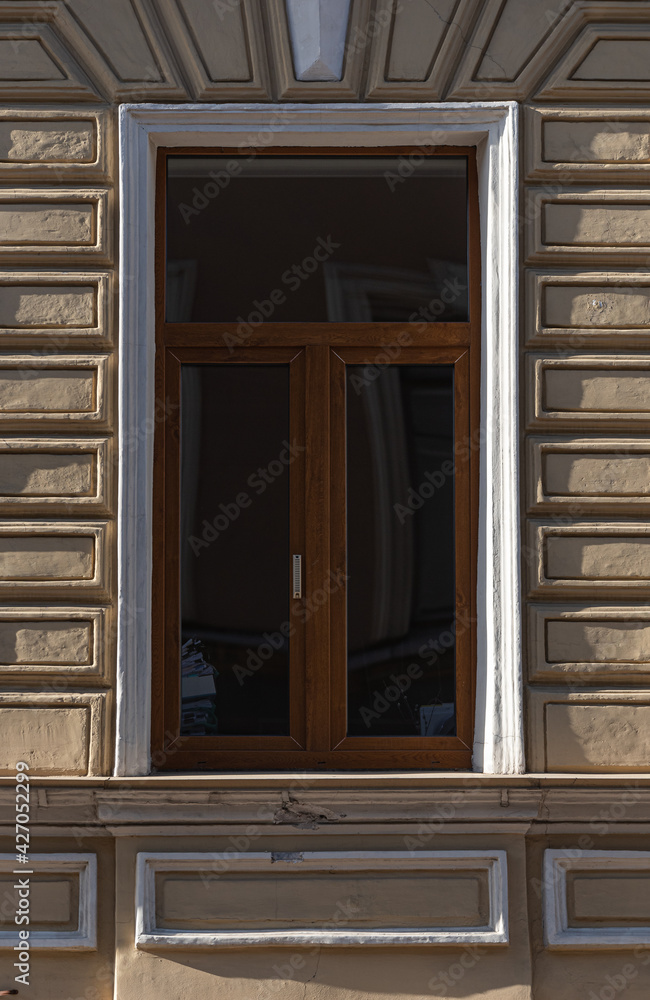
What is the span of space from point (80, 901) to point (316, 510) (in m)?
2.09

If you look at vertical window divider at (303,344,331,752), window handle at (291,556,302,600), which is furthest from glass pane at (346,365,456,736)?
window handle at (291,556,302,600)

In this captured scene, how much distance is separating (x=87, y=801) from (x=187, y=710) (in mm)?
610

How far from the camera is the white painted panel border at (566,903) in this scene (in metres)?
4.04

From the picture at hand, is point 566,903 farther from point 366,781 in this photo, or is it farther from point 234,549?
point 234,549

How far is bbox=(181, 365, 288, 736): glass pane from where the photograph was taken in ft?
14.3

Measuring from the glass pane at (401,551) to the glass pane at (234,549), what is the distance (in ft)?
1.13

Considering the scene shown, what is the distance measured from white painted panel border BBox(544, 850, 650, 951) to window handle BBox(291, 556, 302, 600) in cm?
164

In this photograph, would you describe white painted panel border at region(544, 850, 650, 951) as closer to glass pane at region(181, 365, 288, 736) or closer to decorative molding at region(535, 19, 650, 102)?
glass pane at region(181, 365, 288, 736)

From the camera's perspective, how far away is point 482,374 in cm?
438

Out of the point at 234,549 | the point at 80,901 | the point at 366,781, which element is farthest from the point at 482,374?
the point at 80,901

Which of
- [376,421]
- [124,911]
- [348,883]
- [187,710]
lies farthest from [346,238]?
[124,911]

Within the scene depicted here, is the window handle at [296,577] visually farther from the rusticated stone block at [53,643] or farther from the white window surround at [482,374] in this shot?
the rusticated stone block at [53,643]
